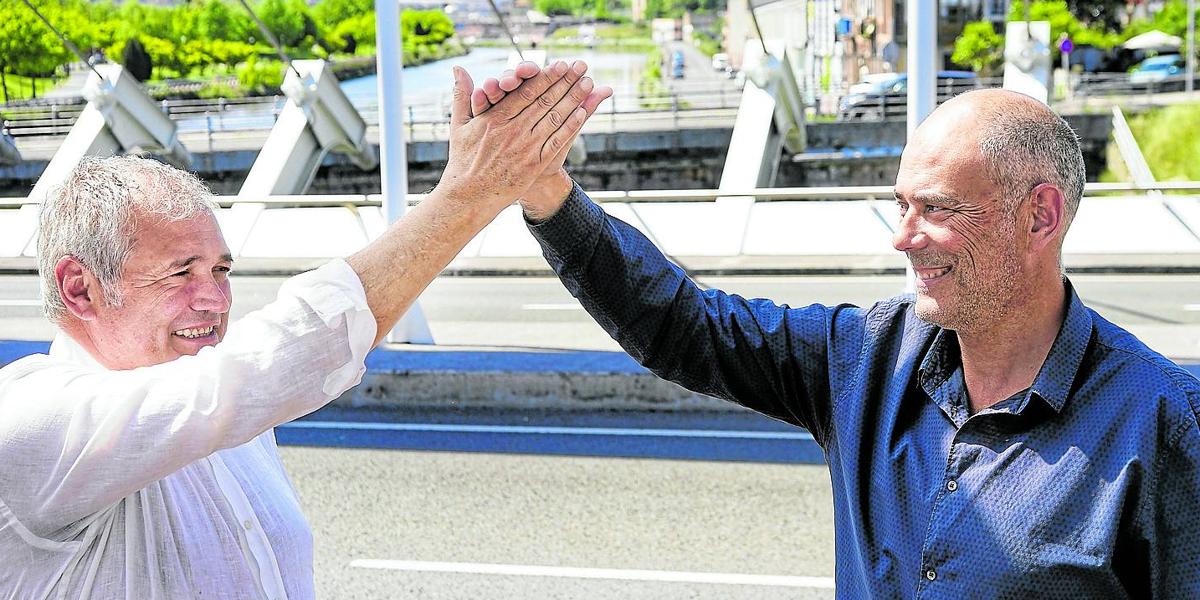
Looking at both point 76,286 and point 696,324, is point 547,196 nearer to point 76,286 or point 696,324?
point 696,324

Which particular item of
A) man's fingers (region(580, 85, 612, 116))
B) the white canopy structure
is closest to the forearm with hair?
man's fingers (region(580, 85, 612, 116))

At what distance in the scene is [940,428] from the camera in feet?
6.78

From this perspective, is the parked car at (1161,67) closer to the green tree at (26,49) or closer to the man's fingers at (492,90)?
the green tree at (26,49)

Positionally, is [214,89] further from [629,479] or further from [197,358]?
[197,358]

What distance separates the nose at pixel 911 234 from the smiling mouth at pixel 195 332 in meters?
1.16

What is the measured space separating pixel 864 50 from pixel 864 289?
5206 cm

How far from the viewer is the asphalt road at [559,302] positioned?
10766 mm

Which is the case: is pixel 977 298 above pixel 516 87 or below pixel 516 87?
below

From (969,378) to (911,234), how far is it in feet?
0.88

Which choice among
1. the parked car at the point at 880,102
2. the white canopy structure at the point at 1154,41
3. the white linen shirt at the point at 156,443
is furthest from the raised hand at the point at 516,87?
the white canopy structure at the point at 1154,41

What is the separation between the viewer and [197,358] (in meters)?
1.64

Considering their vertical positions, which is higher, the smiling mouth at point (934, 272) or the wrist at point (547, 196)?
the wrist at point (547, 196)

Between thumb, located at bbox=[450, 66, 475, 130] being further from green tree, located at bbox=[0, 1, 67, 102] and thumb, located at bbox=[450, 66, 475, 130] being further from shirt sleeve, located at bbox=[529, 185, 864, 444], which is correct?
green tree, located at bbox=[0, 1, 67, 102]

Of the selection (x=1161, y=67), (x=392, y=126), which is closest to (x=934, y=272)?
(x=392, y=126)
